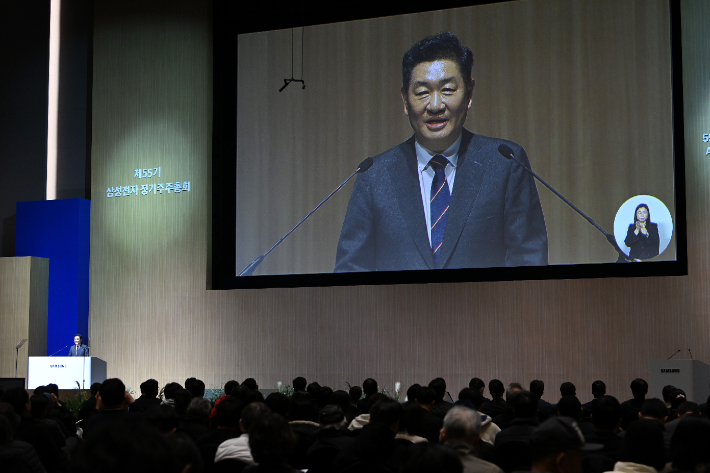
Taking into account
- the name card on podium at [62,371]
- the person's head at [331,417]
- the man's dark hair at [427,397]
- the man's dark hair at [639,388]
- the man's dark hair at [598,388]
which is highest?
the person's head at [331,417]

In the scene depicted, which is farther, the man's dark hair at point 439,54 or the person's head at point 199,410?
the man's dark hair at point 439,54

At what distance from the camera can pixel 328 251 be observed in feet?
36.4

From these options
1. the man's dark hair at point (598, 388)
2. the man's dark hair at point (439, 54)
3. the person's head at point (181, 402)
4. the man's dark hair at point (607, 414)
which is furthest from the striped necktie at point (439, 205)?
the man's dark hair at point (607, 414)

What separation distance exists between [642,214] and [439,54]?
3349 millimetres

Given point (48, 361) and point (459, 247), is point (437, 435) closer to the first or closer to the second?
point (459, 247)

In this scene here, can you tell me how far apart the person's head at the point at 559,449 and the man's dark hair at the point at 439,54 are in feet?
29.0

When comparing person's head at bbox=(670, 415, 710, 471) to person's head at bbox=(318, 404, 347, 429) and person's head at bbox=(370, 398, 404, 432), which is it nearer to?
person's head at bbox=(370, 398, 404, 432)

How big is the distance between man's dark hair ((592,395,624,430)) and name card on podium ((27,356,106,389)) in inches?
324

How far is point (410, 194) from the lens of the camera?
1067cm

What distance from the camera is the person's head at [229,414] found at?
3852 mm

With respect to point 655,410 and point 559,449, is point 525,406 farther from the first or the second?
point 559,449

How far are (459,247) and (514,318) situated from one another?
3.70 feet

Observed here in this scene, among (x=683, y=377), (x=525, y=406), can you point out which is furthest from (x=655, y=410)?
(x=683, y=377)

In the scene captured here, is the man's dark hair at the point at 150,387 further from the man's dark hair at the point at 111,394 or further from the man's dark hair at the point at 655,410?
the man's dark hair at the point at 655,410
